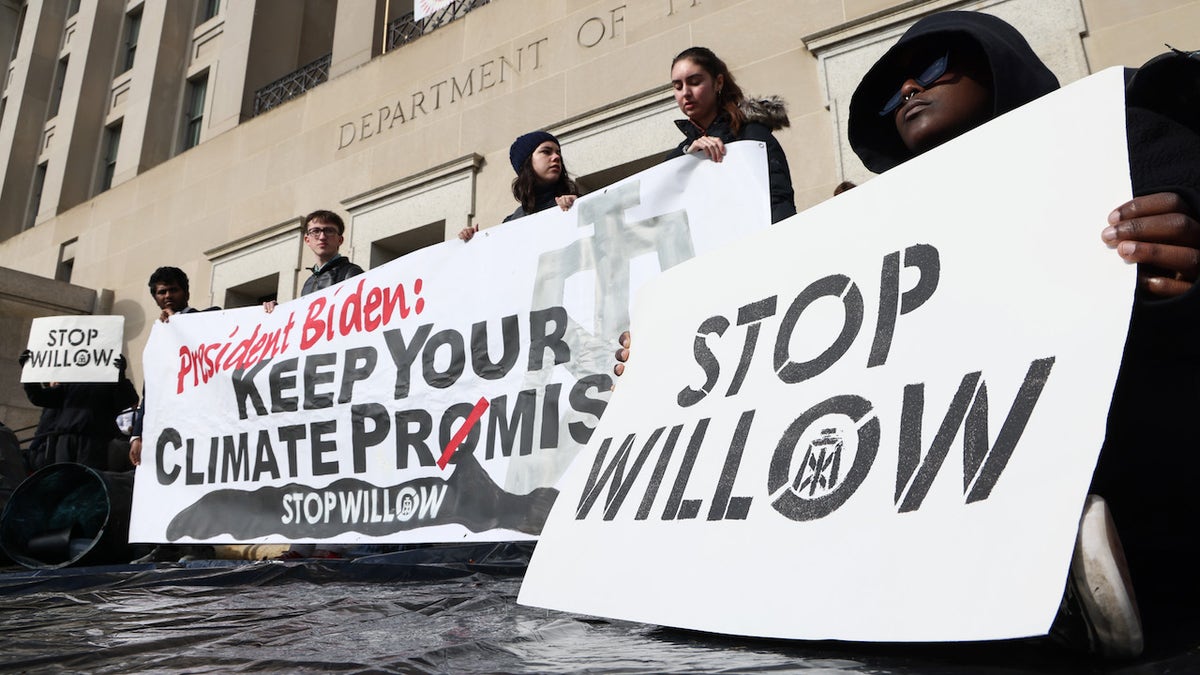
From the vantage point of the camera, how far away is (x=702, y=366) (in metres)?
1.63

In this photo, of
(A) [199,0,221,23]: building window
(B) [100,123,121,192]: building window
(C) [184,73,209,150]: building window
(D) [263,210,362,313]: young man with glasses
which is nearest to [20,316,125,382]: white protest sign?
(D) [263,210,362,313]: young man with glasses

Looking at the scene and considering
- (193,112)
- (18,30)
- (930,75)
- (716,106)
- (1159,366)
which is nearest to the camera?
(1159,366)

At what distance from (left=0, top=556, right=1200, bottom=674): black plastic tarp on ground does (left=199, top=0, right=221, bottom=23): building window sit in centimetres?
1516

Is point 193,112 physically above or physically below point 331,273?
above

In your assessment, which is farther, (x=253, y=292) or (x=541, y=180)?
(x=253, y=292)

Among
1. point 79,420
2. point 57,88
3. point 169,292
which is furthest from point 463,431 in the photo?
point 57,88

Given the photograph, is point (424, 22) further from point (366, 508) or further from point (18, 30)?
point (18, 30)

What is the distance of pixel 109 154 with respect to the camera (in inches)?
630

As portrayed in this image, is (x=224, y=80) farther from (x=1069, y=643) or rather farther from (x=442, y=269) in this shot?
(x=1069, y=643)

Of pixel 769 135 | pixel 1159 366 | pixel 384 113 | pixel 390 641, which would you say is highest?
pixel 384 113

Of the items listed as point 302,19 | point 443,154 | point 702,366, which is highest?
point 302,19

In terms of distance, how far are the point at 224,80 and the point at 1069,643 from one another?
13884 millimetres

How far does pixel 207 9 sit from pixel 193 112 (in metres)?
2.17

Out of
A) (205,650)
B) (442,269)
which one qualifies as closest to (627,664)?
(205,650)
